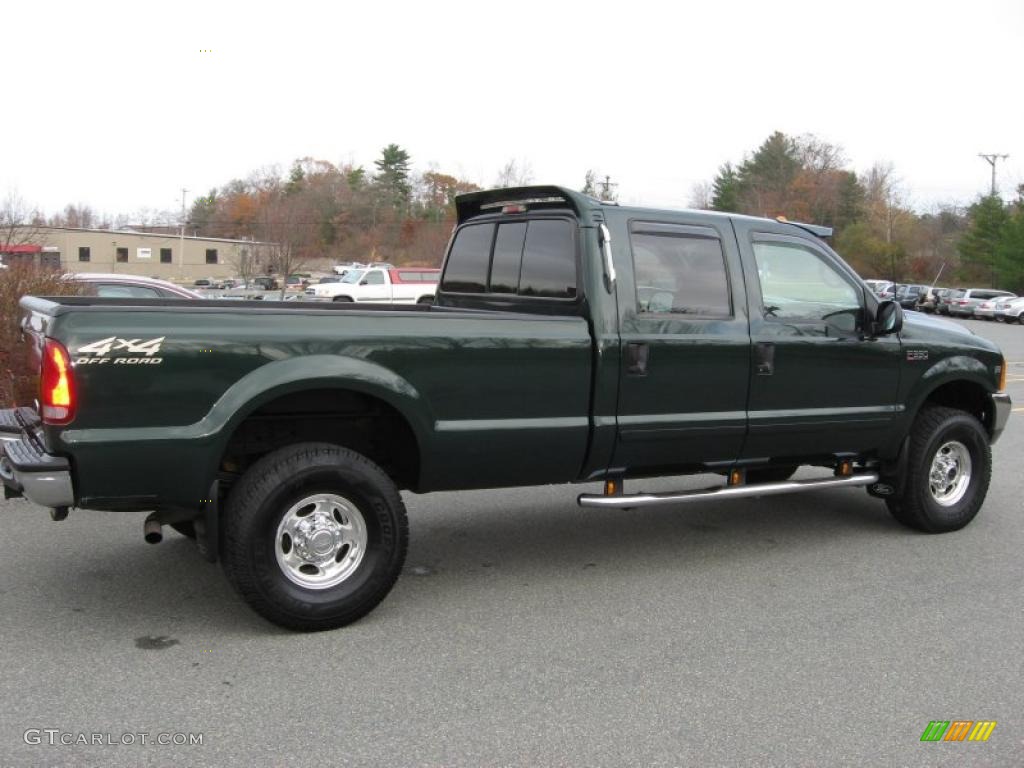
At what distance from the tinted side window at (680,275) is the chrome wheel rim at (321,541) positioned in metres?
1.91

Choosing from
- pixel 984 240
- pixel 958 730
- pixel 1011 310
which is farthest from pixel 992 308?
pixel 958 730

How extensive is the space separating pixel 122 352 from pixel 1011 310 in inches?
1773

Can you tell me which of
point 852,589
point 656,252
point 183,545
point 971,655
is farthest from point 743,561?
point 183,545

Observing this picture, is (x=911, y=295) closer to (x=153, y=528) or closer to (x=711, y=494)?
(x=711, y=494)

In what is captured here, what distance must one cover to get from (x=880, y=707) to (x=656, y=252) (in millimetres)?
2612

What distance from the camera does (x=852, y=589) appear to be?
5.21m

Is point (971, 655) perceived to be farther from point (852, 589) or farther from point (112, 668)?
point (112, 668)

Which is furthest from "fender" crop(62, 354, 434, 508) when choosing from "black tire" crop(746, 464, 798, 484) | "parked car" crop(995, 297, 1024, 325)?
"parked car" crop(995, 297, 1024, 325)

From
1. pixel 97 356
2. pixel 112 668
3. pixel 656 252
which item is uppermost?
pixel 656 252

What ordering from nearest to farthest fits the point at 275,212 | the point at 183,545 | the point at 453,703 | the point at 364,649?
the point at 453,703 < the point at 364,649 < the point at 183,545 < the point at 275,212

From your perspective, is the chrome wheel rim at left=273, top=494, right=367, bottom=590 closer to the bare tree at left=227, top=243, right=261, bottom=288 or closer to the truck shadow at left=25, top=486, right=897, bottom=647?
the truck shadow at left=25, top=486, right=897, bottom=647

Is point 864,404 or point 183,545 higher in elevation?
point 864,404

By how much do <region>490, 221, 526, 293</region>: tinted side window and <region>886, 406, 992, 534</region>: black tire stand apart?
2.81 m

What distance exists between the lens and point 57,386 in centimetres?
388
